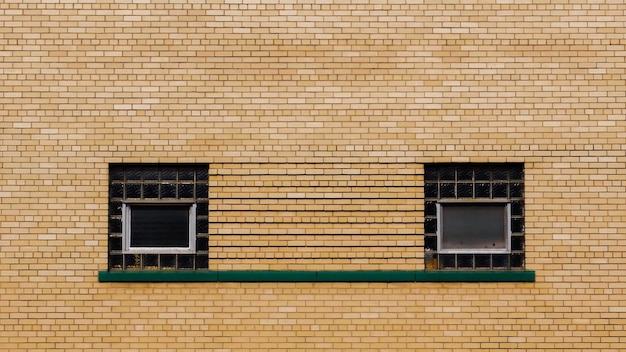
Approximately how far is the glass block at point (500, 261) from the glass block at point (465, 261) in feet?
0.75

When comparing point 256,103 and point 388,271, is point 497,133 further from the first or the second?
point 256,103

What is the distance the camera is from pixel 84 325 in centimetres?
822

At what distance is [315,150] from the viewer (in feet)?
27.3

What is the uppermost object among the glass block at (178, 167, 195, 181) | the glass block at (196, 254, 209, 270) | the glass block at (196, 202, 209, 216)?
the glass block at (178, 167, 195, 181)

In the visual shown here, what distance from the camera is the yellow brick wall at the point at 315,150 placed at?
8.23 metres

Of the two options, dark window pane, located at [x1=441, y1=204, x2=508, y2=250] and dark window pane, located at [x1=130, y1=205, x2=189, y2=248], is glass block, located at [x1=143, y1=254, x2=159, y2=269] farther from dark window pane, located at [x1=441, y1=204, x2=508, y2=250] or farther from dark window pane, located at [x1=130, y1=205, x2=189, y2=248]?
dark window pane, located at [x1=441, y1=204, x2=508, y2=250]

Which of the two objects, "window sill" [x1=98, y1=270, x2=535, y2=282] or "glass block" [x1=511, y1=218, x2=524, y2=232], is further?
"glass block" [x1=511, y1=218, x2=524, y2=232]

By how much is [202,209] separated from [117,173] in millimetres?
973

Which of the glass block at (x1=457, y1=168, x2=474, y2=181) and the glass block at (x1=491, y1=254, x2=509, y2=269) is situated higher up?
the glass block at (x1=457, y1=168, x2=474, y2=181)

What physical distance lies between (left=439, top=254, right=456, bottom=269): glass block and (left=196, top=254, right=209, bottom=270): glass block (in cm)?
248

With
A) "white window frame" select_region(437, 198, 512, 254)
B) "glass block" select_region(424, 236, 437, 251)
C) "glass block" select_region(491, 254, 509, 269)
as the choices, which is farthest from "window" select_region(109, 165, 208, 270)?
"glass block" select_region(491, 254, 509, 269)

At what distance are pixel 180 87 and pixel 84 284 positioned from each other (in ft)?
7.46

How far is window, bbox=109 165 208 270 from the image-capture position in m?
8.41

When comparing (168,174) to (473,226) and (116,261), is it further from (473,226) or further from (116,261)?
(473,226)
